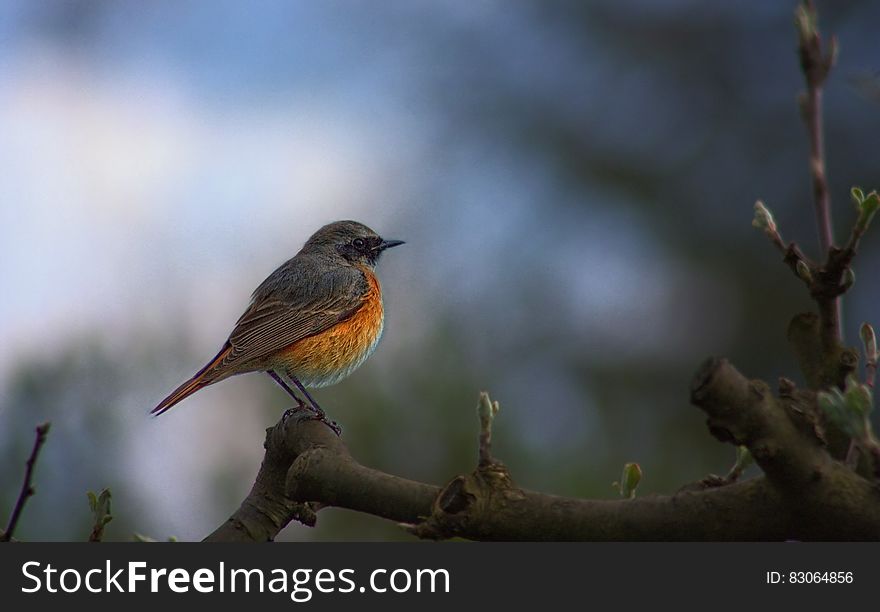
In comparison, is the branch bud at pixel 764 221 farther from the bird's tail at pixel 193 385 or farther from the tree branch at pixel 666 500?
the bird's tail at pixel 193 385

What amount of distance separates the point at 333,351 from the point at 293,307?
1.33 ft

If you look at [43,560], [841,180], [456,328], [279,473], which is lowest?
[43,560]

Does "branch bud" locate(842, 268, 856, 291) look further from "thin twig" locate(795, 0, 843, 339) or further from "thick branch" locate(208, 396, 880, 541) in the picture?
"thick branch" locate(208, 396, 880, 541)

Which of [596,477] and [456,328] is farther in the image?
[456,328]

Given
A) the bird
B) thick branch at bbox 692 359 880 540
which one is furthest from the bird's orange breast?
thick branch at bbox 692 359 880 540

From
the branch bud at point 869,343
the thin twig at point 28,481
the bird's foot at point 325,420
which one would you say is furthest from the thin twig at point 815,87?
the bird's foot at point 325,420

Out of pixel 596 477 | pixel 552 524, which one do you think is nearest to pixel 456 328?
pixel 596 477

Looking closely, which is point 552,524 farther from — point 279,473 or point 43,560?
point 43,560

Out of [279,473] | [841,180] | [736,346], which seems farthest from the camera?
[841,180]

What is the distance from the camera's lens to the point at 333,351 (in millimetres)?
5910

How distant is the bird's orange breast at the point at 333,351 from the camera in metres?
5.81

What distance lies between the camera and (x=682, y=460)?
7645 mm

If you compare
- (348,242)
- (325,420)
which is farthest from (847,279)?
(348,242)

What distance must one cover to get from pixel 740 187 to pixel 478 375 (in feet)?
20.3
